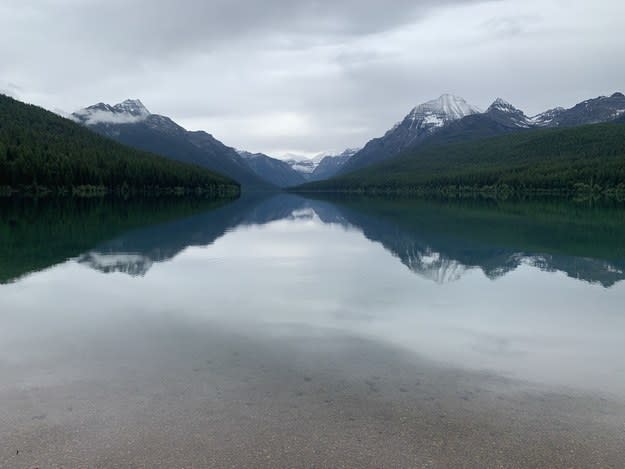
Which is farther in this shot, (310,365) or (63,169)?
(63,169)

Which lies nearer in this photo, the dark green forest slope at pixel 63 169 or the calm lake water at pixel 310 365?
the calm lake water at pixel 310 365

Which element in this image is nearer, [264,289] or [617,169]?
[264,289]

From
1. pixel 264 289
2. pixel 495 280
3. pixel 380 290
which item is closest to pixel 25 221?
pixel 264 289

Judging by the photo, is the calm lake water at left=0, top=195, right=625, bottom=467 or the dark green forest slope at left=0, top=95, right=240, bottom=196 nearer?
the calm lake water at left=0, top=195, right=625, bottom=467

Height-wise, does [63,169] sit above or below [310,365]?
above

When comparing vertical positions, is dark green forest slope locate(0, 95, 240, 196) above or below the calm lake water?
above

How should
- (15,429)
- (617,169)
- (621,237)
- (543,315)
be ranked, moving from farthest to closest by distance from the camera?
(617,169) < (621,237) < (543,315) < (15,429)

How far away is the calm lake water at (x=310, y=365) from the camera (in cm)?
918

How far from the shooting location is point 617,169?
192000 mm

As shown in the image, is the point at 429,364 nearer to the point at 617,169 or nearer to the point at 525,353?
the point at 525,353

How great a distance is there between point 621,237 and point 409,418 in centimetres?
4875

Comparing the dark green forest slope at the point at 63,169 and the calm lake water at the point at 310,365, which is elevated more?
the dark green forest slope at the point at 63,169

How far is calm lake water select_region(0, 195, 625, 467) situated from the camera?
9180 millimetres

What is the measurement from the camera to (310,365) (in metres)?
13.6
